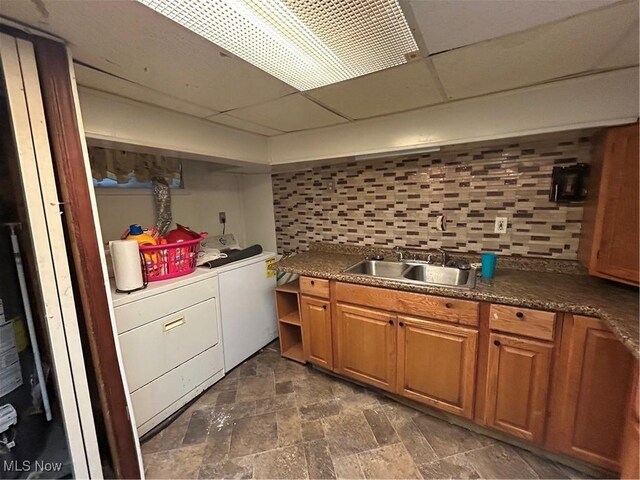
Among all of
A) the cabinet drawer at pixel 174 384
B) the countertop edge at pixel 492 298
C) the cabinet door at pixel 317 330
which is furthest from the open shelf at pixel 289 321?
the cabinet drawer at pixel 174 384

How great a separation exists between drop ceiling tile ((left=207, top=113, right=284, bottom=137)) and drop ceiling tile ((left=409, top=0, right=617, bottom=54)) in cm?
134

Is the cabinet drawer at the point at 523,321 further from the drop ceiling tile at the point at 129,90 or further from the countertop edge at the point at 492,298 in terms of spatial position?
the drop ceiling tile at the point at 129,90

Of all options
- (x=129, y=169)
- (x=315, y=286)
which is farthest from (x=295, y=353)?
(x=129, y=169)

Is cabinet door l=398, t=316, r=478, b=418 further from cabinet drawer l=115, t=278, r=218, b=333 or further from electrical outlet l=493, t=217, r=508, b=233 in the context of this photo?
cabinet drawer l=115, t=278, r=218, b=333

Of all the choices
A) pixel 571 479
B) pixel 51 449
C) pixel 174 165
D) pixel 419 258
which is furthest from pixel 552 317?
pixel 174 165

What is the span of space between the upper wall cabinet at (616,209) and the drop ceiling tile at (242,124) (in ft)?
6.80

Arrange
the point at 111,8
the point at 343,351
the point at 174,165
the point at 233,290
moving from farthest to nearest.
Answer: the point at 174,165 → the point at 233,290 → the point at 343,351 → the point at 111,8

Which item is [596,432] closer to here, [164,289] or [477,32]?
[477,32]

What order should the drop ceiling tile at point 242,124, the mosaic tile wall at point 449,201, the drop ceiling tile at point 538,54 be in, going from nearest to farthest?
1. the drop ceiling tile at point 538,54
2. the mosaic tile wall at point 449,201
3. the drop ceiling tile at point 242,124

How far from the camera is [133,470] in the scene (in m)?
1.30

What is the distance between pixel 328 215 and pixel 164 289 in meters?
1.54

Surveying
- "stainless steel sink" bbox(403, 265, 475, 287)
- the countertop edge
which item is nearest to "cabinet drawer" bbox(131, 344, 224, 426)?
the countertop edge

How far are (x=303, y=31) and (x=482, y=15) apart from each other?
61 centimetres

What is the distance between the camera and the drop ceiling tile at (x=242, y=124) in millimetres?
1898
